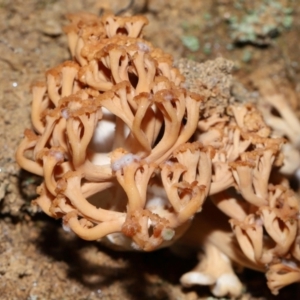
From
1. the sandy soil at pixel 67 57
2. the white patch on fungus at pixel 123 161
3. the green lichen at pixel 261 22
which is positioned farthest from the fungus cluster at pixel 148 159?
the green lichen at pixel 261 22

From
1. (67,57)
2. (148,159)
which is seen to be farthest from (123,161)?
(67,57)

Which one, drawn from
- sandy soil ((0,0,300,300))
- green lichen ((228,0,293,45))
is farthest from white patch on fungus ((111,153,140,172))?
green lichen ((228,0,293,45))

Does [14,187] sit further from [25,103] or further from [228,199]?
[228,199]

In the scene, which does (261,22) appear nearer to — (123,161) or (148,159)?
(148,159)

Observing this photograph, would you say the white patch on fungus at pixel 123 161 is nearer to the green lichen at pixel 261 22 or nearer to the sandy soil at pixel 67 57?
the sandy soil at pixel 67 57

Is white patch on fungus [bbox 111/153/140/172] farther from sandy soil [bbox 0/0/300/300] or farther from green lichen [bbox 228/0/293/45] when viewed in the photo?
green lichen [bbox 228/0/293/45]

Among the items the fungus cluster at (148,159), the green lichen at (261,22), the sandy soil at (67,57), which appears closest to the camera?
the fungus cluster at (148,159)
